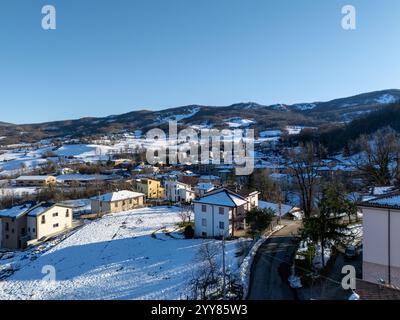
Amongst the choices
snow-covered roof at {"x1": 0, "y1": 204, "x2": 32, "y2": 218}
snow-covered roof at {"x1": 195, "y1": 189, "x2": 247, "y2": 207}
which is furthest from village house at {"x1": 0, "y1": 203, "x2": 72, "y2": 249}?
snow-covered roof at {"x1": 195, "y1": 189, "x2": 247, "y2": 207}

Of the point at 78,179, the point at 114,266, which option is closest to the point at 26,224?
the point at 114,266

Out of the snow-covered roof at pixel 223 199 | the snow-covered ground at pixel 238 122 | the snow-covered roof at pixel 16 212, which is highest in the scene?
the snow-covered ground at pixel 238 122

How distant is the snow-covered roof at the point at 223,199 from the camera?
67.9 feet

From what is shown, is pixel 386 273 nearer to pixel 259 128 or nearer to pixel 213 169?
pixel 213 169

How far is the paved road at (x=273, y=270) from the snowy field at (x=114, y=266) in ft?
4.04

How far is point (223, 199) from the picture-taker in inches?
833

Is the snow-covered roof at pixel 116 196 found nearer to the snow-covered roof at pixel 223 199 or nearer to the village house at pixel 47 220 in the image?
the village house at pixel 47 220

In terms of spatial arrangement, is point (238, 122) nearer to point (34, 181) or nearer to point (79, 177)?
point (79, 177)

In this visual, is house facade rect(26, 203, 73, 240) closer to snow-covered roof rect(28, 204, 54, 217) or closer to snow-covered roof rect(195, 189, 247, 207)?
snow-covered roof rect(28, 204, 54, 217)

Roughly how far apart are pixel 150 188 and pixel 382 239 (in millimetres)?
38352

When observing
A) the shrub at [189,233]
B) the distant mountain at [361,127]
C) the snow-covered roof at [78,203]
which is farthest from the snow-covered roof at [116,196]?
the distant mountain at [361,127]

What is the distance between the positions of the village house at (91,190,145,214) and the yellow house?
9.23 meters
